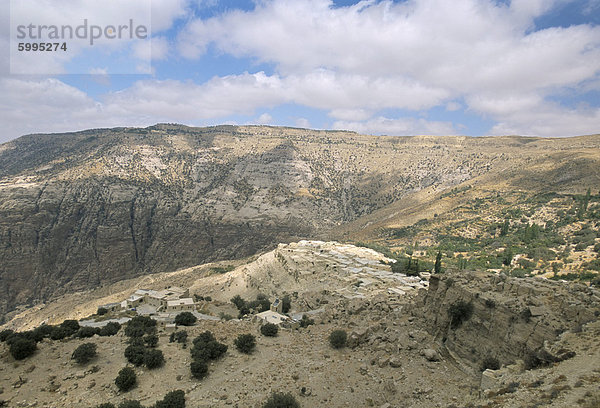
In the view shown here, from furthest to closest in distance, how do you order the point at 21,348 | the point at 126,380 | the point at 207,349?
the point at 207,349 < the point at 21,348 < the point at 126,380

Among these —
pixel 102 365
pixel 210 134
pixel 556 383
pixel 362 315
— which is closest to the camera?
→ pixel 556 383

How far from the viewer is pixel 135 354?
1669 cm

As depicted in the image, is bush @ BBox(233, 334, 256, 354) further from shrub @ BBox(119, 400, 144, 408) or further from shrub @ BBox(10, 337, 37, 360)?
shrub @ BBox(10, 337, 37, 360)

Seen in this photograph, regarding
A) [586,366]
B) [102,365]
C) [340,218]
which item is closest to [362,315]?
[586,366]

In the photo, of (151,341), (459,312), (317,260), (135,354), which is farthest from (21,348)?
(317,260)

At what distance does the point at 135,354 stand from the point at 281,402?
8.22 metres

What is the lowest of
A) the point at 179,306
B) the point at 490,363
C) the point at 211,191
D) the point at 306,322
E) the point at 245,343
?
the point at 179,306

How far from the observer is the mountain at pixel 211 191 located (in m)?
84.3

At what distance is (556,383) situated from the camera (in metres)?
9.38

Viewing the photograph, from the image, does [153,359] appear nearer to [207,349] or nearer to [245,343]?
[207,349]

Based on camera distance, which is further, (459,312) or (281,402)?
(459,312)

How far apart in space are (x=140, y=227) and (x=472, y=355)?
332 ft

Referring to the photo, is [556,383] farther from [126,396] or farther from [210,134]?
[210,134]

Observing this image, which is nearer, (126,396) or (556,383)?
(556,383)
